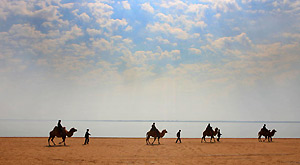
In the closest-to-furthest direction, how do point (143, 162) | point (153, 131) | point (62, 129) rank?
1. point (143, 162)
2. point (62, 129)
3. point (153, 131)

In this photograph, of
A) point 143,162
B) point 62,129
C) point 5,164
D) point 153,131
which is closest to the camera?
point 5,164

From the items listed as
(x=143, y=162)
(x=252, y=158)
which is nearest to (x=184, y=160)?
(x=143, y=162)

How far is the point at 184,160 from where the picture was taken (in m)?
17.9

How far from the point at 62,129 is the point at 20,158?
9.26 meters

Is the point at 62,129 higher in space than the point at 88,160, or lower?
higher

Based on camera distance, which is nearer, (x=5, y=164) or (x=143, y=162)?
(x=5, y=164)

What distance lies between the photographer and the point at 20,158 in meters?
17.8

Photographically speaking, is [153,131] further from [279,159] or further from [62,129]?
[279,159]

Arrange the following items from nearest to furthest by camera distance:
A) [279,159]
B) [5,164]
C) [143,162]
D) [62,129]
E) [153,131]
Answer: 1. [5,164]
2. [143,162]
3. [279,159]
4. [62,129]
5. [153,131]

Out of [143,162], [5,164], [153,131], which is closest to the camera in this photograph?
[5,164]

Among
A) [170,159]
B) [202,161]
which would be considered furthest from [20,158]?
[202,161]

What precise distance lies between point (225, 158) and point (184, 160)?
3017 mm

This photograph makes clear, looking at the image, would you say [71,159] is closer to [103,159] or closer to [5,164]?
[103,159]

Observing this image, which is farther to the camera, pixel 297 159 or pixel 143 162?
pixel 297 159
